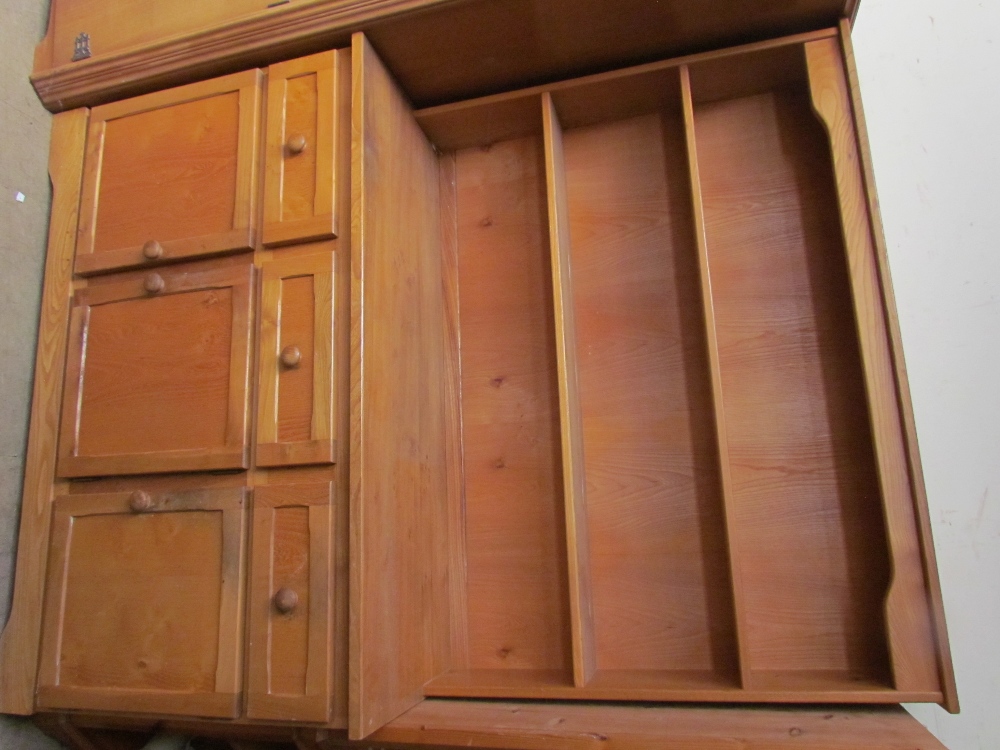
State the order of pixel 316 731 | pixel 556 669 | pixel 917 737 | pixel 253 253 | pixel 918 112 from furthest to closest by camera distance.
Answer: pixel 918 112
pixel 556 669
pixel 253 253
pixel 316 731
pixel 917 737

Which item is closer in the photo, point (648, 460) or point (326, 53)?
point (326, 53)

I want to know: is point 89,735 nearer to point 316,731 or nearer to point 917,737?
point 316,731

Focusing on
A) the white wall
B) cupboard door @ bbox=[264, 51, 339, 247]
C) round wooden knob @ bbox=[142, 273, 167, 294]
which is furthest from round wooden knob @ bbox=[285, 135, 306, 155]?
the white wall

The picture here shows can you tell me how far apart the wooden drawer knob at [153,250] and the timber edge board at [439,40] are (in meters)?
0.34

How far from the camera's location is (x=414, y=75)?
1362 millimetres

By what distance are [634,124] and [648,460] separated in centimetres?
68

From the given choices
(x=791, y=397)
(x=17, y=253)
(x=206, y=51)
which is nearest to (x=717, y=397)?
(x=791, y=397)

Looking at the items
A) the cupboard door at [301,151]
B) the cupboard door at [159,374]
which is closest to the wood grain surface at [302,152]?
the cupboard door at [301,151]

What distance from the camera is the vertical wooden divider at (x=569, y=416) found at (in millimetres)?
1203

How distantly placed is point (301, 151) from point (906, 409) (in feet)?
3.40

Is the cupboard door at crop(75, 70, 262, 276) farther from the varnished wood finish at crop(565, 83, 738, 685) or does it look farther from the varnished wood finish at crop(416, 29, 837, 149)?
the varnished wood finish at crop(565, 83, 738, 685)

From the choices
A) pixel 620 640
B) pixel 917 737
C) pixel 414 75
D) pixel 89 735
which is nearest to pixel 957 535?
pixel 917 737

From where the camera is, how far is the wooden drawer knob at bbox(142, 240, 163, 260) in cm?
122

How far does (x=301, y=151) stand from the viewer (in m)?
1.21
